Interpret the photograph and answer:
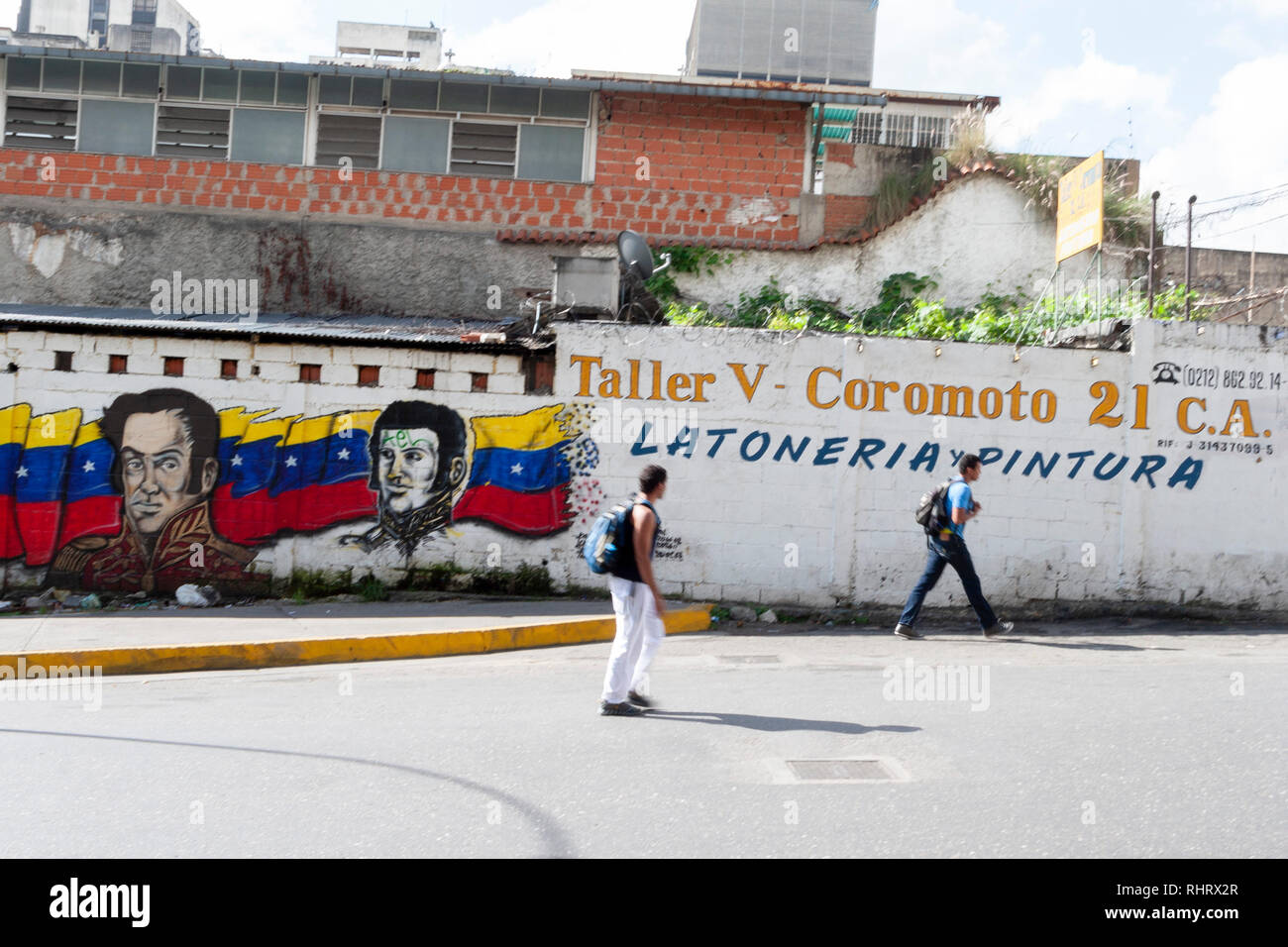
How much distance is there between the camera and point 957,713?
677cm

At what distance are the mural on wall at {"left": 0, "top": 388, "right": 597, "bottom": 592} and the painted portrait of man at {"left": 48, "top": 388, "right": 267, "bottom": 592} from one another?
0.05 ft

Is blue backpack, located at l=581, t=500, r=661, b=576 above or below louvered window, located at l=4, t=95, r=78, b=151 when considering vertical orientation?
below

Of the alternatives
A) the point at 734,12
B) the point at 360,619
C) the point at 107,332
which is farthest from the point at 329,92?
the point at 734,12

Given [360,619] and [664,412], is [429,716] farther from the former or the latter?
[664,412]

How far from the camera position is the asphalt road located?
446 centimetres

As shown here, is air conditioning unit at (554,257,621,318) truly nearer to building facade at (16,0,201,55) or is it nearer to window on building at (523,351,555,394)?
window on building at (523,351,555,394)

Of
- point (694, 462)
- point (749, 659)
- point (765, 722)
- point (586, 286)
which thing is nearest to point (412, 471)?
point (586, 286)

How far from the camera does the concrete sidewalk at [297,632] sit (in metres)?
8.90

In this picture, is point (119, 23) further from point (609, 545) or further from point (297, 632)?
point (609, 545)

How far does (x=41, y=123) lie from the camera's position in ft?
54.3

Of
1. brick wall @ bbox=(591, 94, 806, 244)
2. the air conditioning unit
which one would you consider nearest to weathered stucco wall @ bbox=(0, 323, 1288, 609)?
the air conditioning unit

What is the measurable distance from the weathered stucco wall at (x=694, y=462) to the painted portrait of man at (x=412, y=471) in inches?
1.2

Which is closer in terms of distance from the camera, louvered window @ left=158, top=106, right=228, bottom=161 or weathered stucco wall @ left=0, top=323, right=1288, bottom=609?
weathered stucco wall @ left=0, top=323, right=1288, bottom=609
